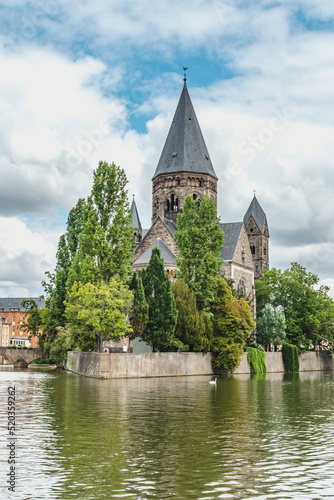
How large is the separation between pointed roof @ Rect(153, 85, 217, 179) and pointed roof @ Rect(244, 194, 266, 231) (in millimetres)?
24781

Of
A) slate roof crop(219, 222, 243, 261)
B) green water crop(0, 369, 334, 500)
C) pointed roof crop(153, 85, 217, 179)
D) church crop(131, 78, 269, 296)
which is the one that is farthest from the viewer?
pointed roof crop(153, 85, 217, 179)

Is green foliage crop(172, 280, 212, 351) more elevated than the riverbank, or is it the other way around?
green foliage crop(172, 280, 212, 351)

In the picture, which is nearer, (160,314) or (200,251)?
(160,314)

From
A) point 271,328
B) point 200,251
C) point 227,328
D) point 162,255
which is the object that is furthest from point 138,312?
point 271,328

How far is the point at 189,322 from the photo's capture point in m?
48.7

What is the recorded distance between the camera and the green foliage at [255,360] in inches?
2308

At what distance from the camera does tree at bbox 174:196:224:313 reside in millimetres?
51594

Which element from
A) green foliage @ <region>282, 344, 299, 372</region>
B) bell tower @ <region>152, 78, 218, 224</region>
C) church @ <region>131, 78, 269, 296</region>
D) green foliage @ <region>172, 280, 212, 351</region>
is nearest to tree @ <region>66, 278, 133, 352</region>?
green foliage @ <region>172, 280, 212, 351</region>

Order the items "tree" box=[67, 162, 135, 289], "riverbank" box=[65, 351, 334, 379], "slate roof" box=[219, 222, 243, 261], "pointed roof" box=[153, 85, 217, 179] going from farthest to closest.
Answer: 1. "pointed roof" box=[153, 85, 217, 179]
2. "slate roof" box=[219, 222, 243, 261]
3. "tree" box=[67, 162, 135, 289]
4. "riverbank" box=[65, 351, 334, 379]

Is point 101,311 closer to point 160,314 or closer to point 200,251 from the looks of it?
point 160,314

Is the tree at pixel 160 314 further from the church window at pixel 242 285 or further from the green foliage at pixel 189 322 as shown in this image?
the church window at pixel 242 285

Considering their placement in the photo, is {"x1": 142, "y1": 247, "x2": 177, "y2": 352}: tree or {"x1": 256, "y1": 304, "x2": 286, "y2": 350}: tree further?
{"x1": 256, "y1": 304, "x2": 286, "y2": 350}: tree

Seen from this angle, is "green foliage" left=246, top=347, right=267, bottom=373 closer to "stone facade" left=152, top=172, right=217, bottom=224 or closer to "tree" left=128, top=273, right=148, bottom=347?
"tree" left=128, top=273, right=148, bottom=347

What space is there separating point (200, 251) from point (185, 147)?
3685 cm
